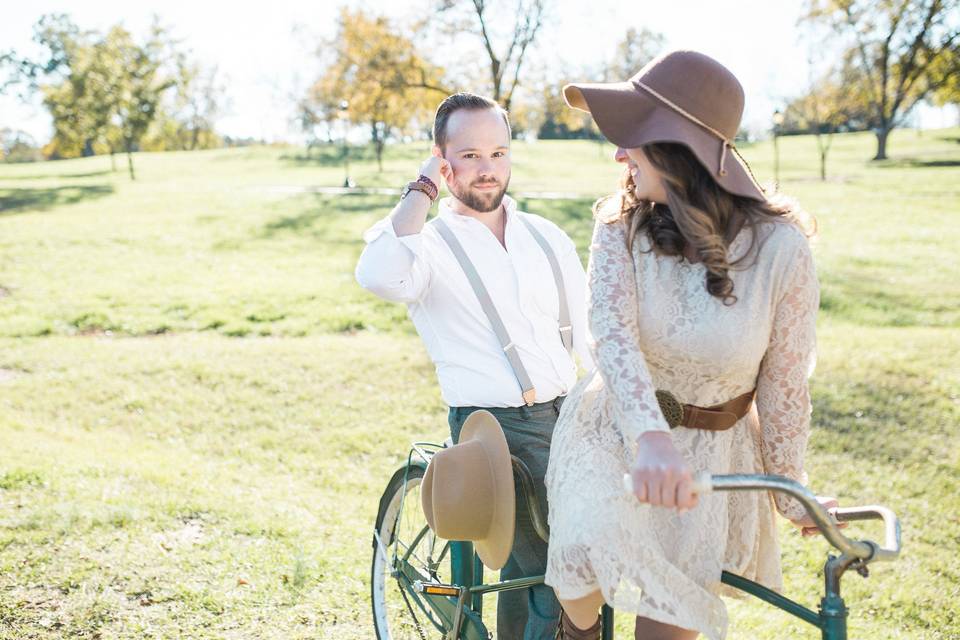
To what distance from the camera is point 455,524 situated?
272cm

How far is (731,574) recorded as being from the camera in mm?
2117

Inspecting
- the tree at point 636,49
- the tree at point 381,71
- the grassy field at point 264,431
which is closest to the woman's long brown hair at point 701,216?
the grassy field at point 264,431

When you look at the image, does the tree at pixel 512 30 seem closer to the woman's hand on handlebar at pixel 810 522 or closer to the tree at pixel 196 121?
the woman's hand on handlebar at pixel 810 522

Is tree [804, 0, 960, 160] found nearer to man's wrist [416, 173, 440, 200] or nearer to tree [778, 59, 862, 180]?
tree [778, 59, 862, 180]

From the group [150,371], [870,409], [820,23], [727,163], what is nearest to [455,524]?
[727,163]

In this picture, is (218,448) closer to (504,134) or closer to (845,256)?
(504,134)

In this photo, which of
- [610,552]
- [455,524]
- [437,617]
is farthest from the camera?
[437,617]

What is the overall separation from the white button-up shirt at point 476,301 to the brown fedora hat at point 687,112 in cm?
111

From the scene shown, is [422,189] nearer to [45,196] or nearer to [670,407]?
[670,407]

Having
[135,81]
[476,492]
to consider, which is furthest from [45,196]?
[476,492]

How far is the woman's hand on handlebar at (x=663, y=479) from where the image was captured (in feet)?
5.91

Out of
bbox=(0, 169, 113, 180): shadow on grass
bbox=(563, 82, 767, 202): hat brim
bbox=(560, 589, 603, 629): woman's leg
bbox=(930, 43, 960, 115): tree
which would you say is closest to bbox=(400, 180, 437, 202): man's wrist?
bbox=(563, 82, 767, 202): hat brim

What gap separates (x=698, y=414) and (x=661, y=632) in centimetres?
56

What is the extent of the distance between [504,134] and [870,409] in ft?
17.3
